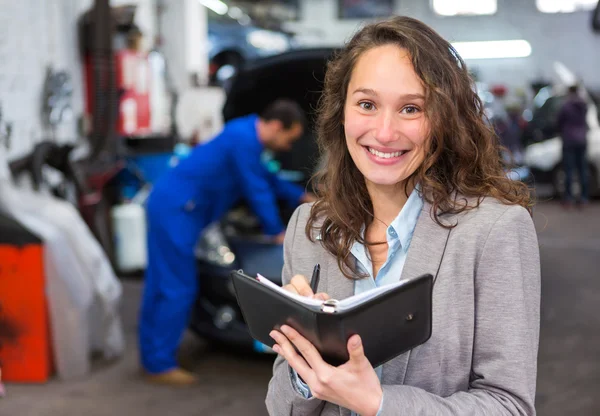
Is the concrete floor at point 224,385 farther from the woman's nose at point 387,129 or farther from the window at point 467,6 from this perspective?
the window at point 467,6

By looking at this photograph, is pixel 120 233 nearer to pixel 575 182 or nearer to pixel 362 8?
pixel 575 182

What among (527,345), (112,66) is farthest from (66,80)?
(527,345)

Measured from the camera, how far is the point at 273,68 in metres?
4.70

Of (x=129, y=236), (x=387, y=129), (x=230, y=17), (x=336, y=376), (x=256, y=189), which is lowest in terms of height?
(x=129, y=236)

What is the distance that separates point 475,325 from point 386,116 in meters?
0.42

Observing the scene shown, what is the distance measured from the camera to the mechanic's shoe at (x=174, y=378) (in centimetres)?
404

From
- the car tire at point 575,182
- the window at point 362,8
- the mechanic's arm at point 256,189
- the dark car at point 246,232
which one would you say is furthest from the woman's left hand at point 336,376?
the window at point 362,8

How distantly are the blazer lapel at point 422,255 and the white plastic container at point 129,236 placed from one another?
514cm

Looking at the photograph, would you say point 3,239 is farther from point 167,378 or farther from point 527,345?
point 527,345

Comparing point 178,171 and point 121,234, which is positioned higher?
point 178,171

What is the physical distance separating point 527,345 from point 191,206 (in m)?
2.94

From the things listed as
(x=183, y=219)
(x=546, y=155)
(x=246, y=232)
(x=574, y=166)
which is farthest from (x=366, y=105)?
(x=546, y=155)

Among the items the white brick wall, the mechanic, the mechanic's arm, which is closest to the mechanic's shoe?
the mechanic

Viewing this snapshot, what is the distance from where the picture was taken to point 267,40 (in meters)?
16.6
